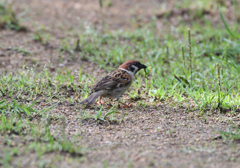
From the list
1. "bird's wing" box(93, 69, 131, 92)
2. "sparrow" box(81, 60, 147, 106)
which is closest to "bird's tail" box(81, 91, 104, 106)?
"sparrow" box(81, 60, 147, 106)

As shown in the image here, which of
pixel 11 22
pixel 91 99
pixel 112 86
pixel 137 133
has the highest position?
pixel 11 22

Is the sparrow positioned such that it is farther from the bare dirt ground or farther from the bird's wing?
the bare dirt ground

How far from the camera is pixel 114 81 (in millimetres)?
5391

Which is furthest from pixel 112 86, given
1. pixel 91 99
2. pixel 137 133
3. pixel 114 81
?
pixel 137 133

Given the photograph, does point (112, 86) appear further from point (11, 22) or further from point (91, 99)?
point (11, 22)

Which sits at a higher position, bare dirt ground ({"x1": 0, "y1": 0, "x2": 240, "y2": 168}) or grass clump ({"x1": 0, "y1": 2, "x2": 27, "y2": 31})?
grass clump ({"x1": 0, "y1": 2, "x2": 27, "y2": 31})

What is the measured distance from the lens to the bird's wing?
5242mm

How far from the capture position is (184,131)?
173 inches

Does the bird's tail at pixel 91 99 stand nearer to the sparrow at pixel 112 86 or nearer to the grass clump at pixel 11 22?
the sparrow at pixel 112 86

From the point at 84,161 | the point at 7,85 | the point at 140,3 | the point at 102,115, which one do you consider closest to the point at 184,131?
the point at 102,115

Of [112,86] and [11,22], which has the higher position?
[11,22]

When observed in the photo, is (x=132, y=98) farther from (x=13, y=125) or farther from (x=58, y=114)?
(x=13, y=125)

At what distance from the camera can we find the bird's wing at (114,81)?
5242 millimetres

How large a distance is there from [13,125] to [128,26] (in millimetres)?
5410
